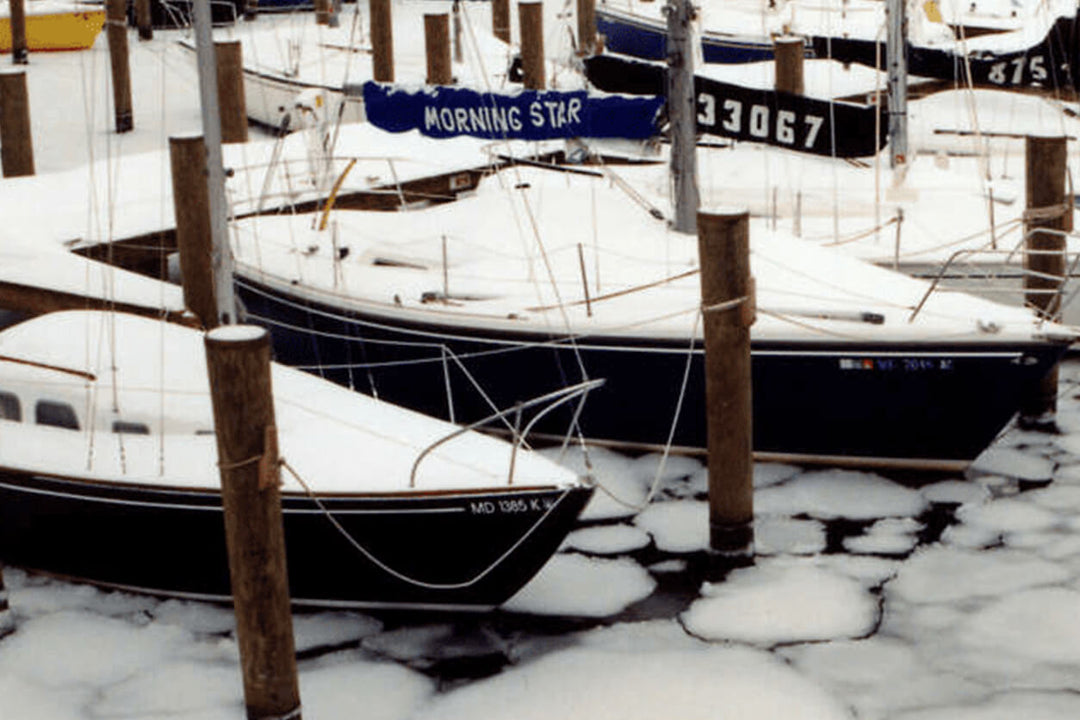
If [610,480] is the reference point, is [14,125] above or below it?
above

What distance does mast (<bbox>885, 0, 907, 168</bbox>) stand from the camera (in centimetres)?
1359

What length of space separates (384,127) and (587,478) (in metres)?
4.02

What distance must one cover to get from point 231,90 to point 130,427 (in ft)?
25.8

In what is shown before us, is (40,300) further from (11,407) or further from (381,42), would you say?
(381,42)

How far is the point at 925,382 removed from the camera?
35.3 feet

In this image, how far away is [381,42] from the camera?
19.6 metres

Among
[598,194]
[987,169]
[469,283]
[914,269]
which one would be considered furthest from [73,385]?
[987,169]

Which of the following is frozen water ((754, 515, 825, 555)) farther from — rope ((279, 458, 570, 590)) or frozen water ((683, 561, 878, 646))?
rope ((279, 458, 570, 590))

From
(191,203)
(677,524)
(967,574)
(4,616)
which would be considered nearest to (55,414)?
(4,616)

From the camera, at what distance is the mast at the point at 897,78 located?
13.6m

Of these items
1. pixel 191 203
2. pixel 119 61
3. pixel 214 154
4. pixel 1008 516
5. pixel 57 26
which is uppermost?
pixel 57 26

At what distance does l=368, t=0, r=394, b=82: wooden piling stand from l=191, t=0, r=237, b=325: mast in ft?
32.8

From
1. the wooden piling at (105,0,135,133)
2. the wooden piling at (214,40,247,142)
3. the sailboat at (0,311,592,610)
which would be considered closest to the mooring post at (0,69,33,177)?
the wooden piling at (214,40,247,142)

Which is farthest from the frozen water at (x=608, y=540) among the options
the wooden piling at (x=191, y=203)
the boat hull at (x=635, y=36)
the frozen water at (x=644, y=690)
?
the boat hull at (x=635, y=36)
